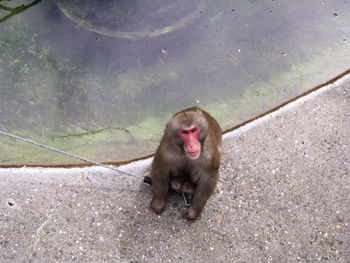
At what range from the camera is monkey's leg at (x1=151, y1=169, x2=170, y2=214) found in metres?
2.73

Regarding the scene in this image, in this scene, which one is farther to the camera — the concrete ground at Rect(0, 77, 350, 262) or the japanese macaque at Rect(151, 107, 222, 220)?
the concrete ground at Rect(0, 77, 350, 262)

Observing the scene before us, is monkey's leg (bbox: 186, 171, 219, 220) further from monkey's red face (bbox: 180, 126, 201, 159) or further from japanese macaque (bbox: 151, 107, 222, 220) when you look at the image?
monkey's red face (bbox: 180, 126, 201, 159)

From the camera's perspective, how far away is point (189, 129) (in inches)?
90.8

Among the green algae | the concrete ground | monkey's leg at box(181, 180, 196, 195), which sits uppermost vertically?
the green algae

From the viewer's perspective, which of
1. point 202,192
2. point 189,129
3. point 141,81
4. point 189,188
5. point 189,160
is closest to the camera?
point 189,129

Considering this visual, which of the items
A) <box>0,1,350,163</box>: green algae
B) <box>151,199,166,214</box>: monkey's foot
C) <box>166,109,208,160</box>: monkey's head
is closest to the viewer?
<box>166,109,208,160</box>: monkey's head

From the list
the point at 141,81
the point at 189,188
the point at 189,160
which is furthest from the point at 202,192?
the point at 141,81

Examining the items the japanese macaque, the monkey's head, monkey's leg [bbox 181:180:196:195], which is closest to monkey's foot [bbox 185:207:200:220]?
the japanese macaque

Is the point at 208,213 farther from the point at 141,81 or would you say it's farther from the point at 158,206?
the point at 141,81

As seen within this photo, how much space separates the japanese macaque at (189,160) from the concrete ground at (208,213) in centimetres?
14

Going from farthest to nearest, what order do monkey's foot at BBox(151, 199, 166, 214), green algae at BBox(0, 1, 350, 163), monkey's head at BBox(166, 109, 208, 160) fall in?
green algae at BBox(0, 1, 350, 163) < monkey's foot at BBox(151, 199, 166, 214) < monkey's head at BBox(166, 109, 208, 160)

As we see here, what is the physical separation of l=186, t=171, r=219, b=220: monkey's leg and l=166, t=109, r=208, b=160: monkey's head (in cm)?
36

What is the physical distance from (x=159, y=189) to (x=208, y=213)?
0.42 meters

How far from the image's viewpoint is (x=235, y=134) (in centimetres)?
327
